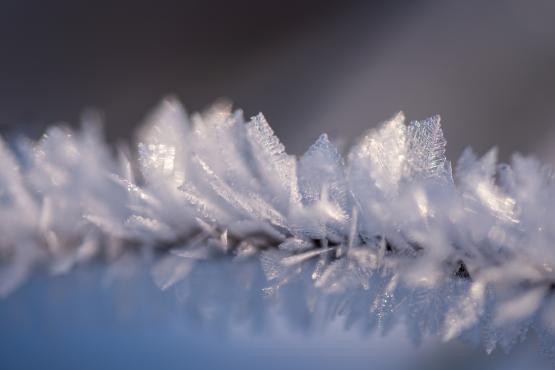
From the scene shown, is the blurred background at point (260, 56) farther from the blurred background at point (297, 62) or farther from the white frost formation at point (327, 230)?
the white frost formation at point (327, 230)

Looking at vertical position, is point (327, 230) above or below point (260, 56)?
below

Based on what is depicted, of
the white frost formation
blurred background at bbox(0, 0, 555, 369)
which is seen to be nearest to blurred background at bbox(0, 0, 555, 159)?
blurred background at bbox(0, 0, 555, 369)

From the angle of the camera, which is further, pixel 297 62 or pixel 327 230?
pixel 297 62

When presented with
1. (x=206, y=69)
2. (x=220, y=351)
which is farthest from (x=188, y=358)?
(x=206, y=69)

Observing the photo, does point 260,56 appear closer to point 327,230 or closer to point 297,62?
point 297,62

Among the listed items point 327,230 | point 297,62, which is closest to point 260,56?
point 297,62

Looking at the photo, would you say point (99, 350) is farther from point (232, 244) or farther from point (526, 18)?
point (526, 18)
